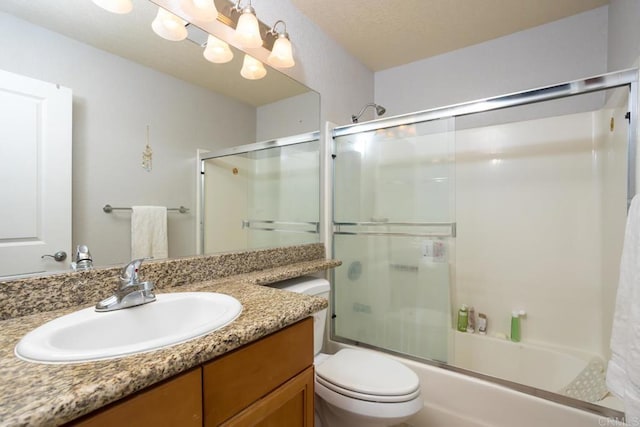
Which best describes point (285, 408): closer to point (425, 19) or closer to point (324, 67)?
point (324, 67)

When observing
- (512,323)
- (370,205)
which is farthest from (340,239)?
(512,323)

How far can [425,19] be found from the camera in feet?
5.81

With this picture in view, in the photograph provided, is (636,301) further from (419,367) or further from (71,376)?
(71,376)

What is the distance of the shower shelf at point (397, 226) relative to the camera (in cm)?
161

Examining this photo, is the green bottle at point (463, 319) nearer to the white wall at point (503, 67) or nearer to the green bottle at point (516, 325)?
the green bottle at point (516, 325)

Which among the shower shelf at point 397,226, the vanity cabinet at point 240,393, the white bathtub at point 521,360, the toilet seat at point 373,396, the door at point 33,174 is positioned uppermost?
the door at point 33,174

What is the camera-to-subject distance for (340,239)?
6.38 ft

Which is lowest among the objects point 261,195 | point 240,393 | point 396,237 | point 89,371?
point 240,393

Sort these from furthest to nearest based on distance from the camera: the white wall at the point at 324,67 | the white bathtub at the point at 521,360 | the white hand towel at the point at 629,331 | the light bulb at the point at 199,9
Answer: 1. the white bathtub at the point at 521,360
2. the white wall at the point at 324,67
3. the light bulb at the point at 199,9
4. the white hand towel at the point at 629,331

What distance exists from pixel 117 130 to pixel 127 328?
648 millimetres

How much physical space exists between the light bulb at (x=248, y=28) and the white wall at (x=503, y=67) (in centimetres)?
147

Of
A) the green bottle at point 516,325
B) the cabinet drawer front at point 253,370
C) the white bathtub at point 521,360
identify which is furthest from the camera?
the green bottle at point 516,325

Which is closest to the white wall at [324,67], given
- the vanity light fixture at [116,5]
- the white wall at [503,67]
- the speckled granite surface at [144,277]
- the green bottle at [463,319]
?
the white wall at [503,67]

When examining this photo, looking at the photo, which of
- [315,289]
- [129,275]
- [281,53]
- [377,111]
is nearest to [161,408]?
[129,275]
